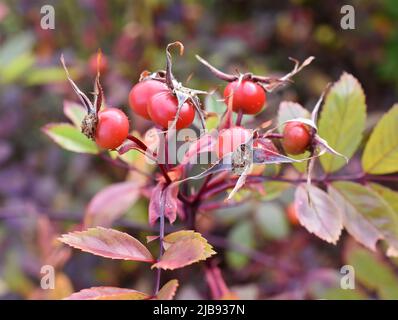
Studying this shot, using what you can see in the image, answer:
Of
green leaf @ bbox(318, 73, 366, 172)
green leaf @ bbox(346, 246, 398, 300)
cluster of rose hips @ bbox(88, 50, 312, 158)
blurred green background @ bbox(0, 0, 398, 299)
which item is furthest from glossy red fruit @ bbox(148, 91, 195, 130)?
green leaf @ bbox(346, 246, 398, 300)

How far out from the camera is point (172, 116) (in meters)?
0.83

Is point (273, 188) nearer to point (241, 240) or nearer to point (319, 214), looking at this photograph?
point (319, 214)

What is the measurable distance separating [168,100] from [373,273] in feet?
3.10

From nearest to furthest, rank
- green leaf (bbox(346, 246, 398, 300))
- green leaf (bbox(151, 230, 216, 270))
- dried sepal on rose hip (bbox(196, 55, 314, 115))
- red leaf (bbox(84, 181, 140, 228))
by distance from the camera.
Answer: green leaf (bbox(151, 230, 216, 270)) < dried sepal on rose hip (bbox(196, 55, 314, 115)) < red leaf (bbox(84, 181, 140, 228)) < green leaf (bbox(346, 246, 398, 300))

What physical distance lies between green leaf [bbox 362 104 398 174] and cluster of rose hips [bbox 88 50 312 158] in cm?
30

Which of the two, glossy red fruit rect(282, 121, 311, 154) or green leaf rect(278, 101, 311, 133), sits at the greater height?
green leaf rect(278, 101, 311, 133)

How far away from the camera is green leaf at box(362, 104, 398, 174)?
3.67 ft

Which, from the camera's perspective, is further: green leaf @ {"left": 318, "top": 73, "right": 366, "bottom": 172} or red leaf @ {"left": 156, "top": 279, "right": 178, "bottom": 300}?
green leaf @ {"left": 318, "top": 73, "right": 366, "bottom": 172}

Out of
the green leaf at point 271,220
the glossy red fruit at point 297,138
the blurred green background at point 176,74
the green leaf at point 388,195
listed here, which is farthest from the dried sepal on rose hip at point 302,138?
the green leaf at point 271,220

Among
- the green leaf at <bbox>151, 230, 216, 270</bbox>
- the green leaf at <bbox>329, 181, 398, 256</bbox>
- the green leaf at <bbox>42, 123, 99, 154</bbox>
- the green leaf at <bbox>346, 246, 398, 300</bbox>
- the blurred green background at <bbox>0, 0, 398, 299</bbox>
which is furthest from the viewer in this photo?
the blurred green background at <bbox>0, 0, 398, 299</bbox>

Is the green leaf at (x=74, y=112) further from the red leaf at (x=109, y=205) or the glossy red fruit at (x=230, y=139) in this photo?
the glossy red fruit at (x=230, y=139)

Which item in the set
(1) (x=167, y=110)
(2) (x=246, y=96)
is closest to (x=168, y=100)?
(1) (x=167, y=110)

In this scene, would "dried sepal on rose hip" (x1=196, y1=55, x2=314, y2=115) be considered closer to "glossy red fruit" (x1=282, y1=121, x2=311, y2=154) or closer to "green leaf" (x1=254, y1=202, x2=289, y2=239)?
"glossy red fruit" (x1=282, y1=121, x2=311, y2=154)

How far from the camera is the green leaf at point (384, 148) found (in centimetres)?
112
